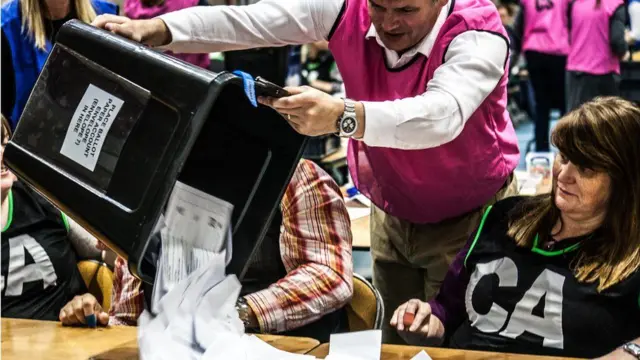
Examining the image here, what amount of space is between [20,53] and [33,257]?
997mm

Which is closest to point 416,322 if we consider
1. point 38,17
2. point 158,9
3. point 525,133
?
point 38,17

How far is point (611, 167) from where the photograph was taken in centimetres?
195

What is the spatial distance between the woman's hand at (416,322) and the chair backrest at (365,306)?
246 millimetres

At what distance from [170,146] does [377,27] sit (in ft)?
2.32

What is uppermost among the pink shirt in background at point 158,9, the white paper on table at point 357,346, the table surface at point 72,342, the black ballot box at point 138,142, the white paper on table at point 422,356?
the pink shirt in background at point 158,9

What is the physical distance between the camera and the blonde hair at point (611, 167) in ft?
6.36

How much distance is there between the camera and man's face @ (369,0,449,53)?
189 cm

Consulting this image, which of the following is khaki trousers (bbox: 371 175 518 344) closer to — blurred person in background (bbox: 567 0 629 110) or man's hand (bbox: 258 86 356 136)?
man's hand (bbox: 258 86 356 136)

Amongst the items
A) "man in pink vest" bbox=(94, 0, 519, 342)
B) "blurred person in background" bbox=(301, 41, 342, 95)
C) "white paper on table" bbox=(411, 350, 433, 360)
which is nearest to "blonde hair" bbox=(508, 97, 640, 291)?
"man in pink vest" bbox=(94, 0, 519, 342)

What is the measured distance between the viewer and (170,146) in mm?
1411

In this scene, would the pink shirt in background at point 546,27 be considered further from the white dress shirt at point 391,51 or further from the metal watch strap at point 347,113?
the metal watch strap at point 347,113

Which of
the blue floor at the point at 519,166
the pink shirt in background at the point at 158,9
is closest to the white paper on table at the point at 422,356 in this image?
the blue floor at the point at 519,166

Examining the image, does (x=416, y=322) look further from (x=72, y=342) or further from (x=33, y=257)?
(x=33, y=257)

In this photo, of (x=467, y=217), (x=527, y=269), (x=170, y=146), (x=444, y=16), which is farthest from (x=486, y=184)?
(x=170, y=146)
